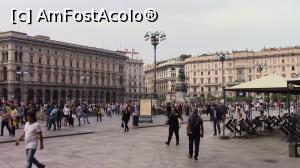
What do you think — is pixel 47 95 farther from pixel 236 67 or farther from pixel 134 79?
pixel 236 67

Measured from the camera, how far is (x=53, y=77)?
10225cm

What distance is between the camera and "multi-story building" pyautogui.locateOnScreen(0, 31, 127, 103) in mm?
89812

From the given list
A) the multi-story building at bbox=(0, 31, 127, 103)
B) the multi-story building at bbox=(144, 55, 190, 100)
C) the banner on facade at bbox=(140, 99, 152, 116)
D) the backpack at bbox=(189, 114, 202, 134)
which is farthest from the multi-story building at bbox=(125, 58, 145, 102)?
the backpack at bbox=(189, 114, 202, 134)

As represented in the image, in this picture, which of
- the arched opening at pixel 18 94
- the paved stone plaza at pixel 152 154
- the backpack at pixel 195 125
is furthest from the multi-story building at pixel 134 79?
the backpack at pixel 195 125

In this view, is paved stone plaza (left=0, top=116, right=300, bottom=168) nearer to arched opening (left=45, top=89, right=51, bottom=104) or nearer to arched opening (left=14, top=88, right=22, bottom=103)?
arched opening (left=14, top=88, right=22, bottom=103)

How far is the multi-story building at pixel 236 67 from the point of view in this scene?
124 m

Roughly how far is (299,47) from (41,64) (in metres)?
72.4

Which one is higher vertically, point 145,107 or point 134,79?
point 134,79

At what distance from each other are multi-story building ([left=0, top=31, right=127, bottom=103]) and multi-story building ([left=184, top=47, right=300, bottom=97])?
25975 millimetres

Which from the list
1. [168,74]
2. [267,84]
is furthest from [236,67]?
[267,84]

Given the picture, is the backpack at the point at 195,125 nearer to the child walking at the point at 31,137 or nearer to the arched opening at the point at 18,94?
the child walking at the point at 31,137

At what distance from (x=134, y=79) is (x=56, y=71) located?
146ft

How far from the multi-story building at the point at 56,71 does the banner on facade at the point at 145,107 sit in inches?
1914

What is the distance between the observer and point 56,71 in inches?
4058
